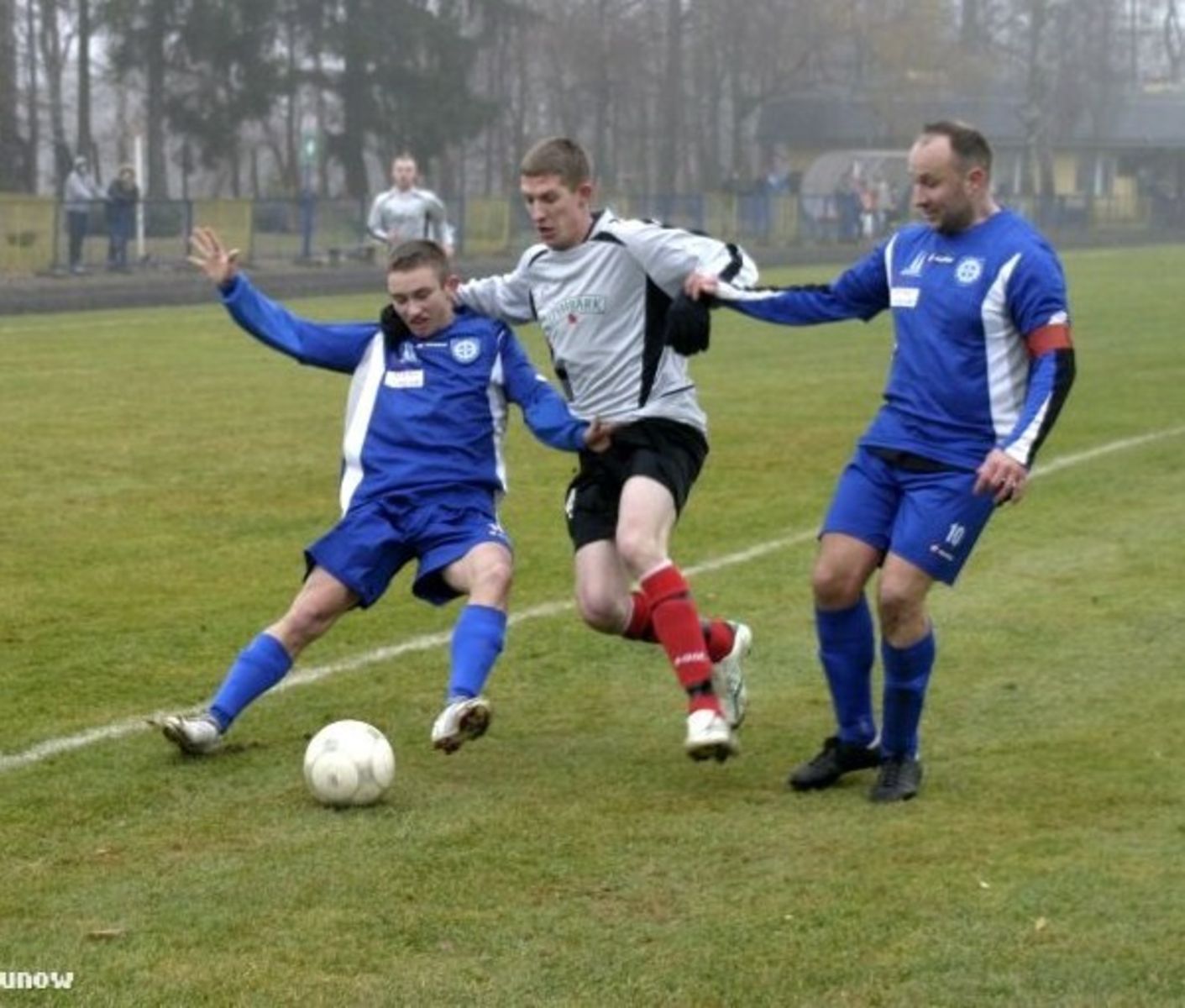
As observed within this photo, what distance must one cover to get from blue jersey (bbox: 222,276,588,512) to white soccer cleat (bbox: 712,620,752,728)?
33.2 inches

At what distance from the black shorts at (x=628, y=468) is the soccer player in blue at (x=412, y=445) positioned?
9cm

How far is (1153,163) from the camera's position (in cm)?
9544

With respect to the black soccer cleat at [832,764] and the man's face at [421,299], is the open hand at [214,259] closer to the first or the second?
the man's face at [421,299]

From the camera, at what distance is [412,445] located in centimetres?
764

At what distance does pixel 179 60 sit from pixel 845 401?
3704cm

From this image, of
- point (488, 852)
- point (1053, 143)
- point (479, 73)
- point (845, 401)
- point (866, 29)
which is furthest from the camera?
point (1053, 143)

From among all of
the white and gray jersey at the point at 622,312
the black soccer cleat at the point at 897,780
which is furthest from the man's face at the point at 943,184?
the black soccer cleat at the point at 897,780

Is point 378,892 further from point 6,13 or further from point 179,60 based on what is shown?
point 179,60

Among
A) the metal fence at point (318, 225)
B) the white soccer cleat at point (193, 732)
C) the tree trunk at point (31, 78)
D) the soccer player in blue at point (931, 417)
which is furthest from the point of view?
the tree trunk at point (31, 78)

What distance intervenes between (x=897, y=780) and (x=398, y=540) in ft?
5.59

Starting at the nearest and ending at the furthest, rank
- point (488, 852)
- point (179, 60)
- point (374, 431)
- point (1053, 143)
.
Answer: point (488, 852)
point (374, 431)
point (179, 60)
point (1053, 143)

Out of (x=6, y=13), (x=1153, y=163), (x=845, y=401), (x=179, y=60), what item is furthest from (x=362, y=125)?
(x=1153, y=163)

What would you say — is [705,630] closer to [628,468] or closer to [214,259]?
[628,468]

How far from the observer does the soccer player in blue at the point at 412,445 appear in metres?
7.50
